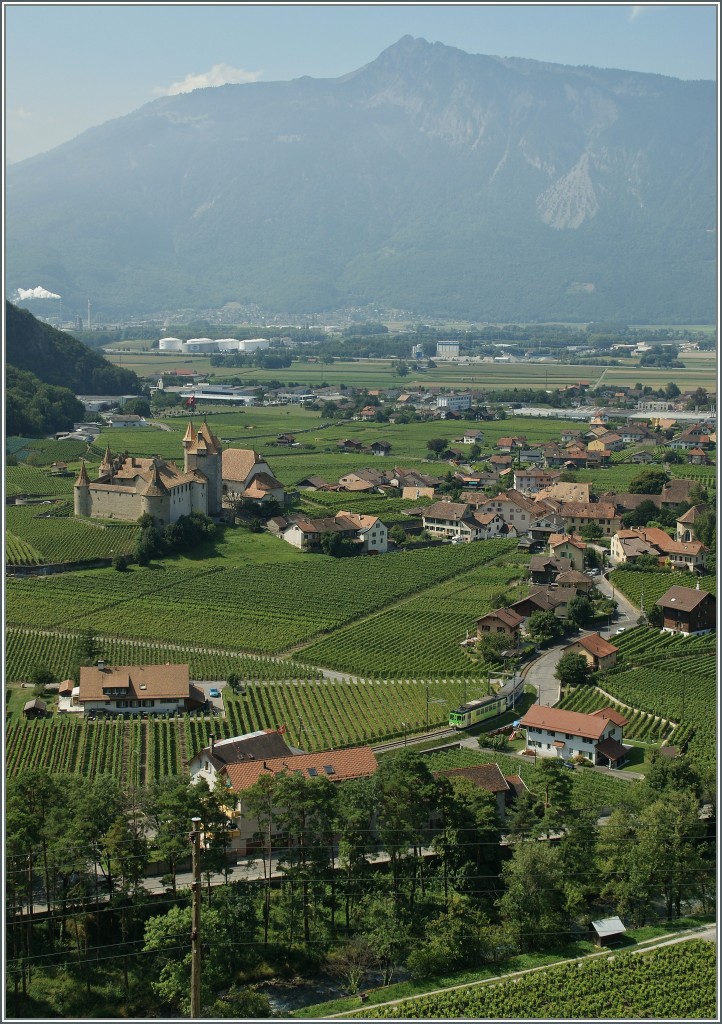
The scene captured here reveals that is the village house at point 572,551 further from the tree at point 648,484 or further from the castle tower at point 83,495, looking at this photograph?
the castle tower at point 83,495

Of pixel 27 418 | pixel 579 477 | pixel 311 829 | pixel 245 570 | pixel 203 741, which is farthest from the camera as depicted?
pixel 27 418

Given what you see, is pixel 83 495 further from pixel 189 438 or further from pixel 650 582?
pixel 650 582

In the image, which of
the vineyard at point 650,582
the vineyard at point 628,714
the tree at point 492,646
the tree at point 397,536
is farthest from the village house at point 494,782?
the tree at point 397,536

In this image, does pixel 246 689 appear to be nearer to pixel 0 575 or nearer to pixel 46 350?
pixel 0 575

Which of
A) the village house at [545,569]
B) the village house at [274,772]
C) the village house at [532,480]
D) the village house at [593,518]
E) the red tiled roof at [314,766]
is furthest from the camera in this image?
the village house at [532,480]

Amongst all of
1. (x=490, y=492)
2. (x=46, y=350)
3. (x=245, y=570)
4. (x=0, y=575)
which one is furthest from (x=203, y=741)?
(x=46, y=350)

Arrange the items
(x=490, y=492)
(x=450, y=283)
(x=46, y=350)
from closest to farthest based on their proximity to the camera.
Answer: (x=490, y=492)
(x=46, y=350)
(x=450, y=283)
